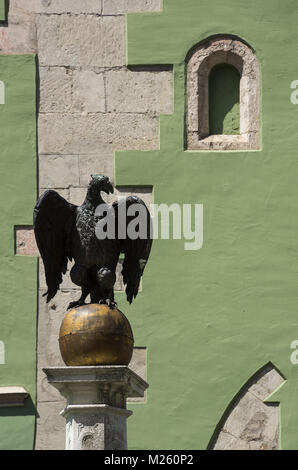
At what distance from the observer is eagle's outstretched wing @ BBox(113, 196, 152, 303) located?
539 inches

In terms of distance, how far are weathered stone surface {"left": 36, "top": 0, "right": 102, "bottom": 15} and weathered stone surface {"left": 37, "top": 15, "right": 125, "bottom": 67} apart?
0.31 ft

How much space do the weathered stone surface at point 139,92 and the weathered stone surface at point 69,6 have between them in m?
0.60

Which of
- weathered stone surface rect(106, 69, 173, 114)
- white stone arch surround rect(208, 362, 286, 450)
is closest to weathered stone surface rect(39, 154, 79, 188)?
weathered stone surface rect(106, 69, 173, 114)

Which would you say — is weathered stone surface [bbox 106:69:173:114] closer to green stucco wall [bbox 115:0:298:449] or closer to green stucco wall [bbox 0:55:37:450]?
green stucco wall [bbox 115:0:298:449]

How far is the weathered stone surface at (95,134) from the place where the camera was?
16.5 m

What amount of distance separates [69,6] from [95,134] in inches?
46.0

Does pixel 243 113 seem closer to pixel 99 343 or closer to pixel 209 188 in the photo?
pixel 209 188

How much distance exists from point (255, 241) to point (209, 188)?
23.8 inches

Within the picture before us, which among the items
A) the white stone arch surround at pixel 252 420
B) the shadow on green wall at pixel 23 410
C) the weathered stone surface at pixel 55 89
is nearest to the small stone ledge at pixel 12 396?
the shadow on green wall at pixel 23 410

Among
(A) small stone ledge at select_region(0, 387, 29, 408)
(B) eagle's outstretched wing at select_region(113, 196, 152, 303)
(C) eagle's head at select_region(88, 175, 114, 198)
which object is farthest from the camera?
(A) small stone ledge at select_region(0, 387, 29, 408)

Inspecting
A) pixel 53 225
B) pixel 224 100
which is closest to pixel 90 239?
pixel 53 225

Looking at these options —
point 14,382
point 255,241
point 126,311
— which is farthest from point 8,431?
point 255,241

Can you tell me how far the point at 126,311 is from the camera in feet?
52.6

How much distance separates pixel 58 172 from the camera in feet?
53.9
